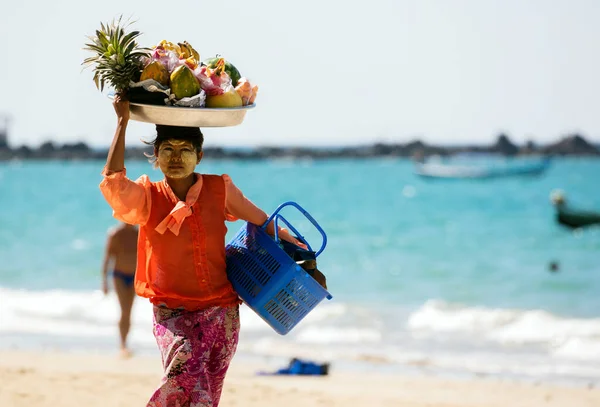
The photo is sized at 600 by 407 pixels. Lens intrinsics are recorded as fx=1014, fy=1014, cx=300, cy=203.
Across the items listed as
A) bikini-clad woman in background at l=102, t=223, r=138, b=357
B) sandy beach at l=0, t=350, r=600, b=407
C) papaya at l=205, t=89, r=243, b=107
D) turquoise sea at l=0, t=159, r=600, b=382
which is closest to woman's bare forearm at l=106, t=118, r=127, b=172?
papaya at l=205, t=89, r=243, b=107

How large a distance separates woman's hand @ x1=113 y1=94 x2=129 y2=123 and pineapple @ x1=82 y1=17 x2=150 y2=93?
→ 34 millimetres

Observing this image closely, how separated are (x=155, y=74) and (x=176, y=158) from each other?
36cm

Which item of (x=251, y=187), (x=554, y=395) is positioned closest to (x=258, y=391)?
(x=554, y=395)

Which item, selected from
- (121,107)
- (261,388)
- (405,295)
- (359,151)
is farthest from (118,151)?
(359,151)

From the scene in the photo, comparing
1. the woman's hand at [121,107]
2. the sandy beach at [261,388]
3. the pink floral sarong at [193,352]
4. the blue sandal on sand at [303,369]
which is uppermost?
the woman's hand at [121,107]

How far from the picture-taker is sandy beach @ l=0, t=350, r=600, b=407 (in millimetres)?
7004

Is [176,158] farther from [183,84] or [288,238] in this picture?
[288,238]

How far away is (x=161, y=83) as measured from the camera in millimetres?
3955

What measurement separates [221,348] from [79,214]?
32.3 metres

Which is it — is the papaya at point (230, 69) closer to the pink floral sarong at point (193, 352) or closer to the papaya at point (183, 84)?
the papaya at point (183, 84)

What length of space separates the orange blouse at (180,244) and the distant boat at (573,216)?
21215 mm

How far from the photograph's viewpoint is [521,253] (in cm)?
2228

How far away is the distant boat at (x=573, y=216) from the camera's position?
24312mm

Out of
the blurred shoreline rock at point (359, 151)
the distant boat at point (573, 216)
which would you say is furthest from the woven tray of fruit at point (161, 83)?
the blurred shoreline rock at point (359, 151)
